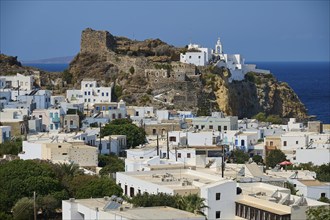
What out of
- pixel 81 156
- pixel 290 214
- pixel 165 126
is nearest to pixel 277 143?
pixel 165 126

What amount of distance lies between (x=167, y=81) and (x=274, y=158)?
26.4 meters

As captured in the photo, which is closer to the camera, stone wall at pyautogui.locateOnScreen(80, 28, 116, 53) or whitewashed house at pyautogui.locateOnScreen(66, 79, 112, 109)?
whitewashed house at pyautogui.locateOnScreen(66, 79, 112, 109)

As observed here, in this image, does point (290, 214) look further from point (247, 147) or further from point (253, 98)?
point (253, 98)

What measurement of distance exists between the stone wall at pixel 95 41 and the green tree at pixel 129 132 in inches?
1011

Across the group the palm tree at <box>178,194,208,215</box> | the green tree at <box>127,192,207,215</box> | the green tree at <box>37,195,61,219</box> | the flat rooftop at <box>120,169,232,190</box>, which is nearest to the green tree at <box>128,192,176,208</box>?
the green tree at <box>127,192,207,215</box>

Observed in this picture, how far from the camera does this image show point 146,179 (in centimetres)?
4156

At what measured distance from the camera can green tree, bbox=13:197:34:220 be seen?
132ft

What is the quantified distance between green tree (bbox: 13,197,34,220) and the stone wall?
5078 cm

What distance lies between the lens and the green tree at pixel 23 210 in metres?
40.1

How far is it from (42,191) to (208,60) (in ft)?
160

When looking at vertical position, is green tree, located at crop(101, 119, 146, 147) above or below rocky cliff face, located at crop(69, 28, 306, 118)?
below

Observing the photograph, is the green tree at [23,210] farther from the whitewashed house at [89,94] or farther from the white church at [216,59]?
the white church at [216,59]

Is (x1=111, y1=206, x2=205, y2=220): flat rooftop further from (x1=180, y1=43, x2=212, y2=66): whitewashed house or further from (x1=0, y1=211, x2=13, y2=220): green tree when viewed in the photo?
(x1=180, y1=43, x2=212, y2=66): whitewashed house

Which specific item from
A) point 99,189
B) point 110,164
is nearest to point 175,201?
point 99,189
